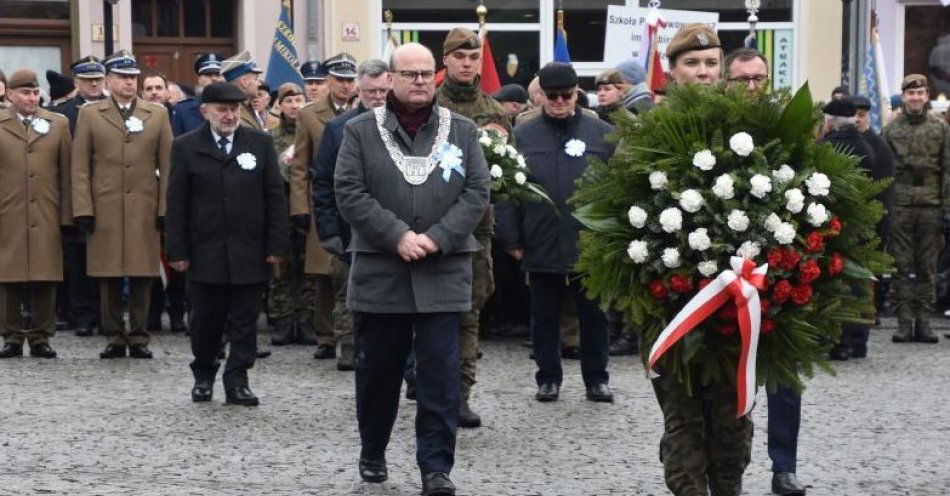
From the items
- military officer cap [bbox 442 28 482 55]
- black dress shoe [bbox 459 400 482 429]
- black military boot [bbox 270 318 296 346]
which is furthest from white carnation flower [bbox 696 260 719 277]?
black military boot [bbox 270 318 296 346]

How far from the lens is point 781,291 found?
685cm

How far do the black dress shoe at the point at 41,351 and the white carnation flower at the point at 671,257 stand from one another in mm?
7888

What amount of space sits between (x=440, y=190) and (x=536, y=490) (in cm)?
145

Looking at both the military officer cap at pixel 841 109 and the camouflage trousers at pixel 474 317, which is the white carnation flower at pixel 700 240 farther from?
the military officer cap at pixel 841 109

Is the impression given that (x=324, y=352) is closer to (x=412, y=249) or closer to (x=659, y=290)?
(x=412, y=249)

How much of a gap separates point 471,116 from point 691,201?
3796mm

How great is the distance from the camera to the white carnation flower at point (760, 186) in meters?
6.90

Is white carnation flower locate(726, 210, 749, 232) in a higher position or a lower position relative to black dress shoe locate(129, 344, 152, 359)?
higher

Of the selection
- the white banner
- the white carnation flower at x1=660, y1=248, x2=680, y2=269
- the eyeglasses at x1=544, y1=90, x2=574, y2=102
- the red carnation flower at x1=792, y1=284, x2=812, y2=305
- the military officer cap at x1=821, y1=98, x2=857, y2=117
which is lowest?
the red carnation flower at x1=792, y1=284, x2=812, y2=305

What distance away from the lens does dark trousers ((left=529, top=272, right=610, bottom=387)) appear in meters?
11.4

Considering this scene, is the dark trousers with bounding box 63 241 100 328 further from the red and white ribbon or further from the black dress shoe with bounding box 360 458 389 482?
the red and white ribbon

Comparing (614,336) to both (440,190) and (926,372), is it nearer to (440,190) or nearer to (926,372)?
(926,372)

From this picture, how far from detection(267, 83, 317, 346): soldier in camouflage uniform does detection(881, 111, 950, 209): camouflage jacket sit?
5048 mm

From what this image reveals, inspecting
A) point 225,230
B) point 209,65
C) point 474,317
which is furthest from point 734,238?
point 209,65
